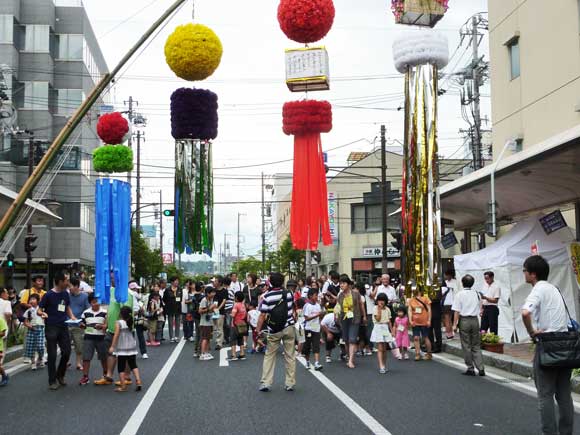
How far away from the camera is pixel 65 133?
5836 mm

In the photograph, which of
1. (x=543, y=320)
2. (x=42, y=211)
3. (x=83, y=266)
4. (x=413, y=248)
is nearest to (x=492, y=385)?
(x=413, y=248)

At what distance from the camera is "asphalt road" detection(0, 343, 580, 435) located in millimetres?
7605

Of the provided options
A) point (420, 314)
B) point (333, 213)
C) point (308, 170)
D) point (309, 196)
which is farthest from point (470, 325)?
point (333, 213)

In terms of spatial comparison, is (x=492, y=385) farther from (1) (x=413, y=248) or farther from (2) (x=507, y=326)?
(2) (x=507, y=326)

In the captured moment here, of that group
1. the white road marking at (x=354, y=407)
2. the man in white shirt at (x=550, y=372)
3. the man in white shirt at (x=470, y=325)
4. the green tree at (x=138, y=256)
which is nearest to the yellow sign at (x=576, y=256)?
the man in white shirt at (x=470, y=325)

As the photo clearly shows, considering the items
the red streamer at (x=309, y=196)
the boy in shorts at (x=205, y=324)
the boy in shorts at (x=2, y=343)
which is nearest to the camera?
the red streamer at (x=309, y=196)

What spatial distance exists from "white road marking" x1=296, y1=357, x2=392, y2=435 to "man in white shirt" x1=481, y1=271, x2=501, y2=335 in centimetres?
537

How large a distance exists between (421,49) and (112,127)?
4.30m

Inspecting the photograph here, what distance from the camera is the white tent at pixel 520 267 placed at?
15.7 m

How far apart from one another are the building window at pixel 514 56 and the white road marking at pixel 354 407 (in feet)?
42.0

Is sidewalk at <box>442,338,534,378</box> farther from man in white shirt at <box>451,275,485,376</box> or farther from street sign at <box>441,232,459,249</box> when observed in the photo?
street sign at <box>441,232,459,249</box>

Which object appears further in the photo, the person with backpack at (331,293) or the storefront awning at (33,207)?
the storefront awning at (33,207)

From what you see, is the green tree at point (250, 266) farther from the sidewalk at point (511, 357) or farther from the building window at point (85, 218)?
the sidewalk at point (511, 357)

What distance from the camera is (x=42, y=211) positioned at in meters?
19.4
